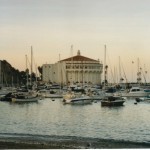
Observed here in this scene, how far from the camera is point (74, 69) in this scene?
388 feet

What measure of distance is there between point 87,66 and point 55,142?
111 metres

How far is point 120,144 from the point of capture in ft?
49.6

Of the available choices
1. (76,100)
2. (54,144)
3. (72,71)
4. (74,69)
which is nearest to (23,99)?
(76,100)

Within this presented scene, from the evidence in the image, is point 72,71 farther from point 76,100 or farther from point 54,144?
point 54,144

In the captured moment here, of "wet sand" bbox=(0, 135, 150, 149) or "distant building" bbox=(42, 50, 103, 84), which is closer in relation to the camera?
"wet sand" bbox=(0, 135, 150, 149)

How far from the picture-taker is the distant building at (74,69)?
115625 millimetres

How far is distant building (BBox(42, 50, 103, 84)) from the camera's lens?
4552 inches

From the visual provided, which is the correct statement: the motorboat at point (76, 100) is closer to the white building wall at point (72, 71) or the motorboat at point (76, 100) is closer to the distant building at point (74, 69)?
the distant building at point (74, 69)

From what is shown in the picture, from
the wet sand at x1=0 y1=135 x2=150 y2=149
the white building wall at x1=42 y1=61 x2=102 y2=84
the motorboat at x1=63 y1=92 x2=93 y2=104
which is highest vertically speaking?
the white building wall at x1=42 y1=61 x2=102 y2=84

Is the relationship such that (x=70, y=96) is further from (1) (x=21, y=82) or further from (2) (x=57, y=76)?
(2) (x=57, y=76)

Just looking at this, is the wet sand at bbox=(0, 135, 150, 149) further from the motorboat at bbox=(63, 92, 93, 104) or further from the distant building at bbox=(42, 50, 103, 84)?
the distant building at bbox=(42, 50, 103, 84)

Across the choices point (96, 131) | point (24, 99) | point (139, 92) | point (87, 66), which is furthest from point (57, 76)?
point (96, 131)

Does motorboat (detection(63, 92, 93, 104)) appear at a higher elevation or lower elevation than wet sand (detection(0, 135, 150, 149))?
higher

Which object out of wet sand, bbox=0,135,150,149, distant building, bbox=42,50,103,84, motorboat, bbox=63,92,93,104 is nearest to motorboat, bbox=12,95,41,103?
motorboat, bbox=63,92,93,104
